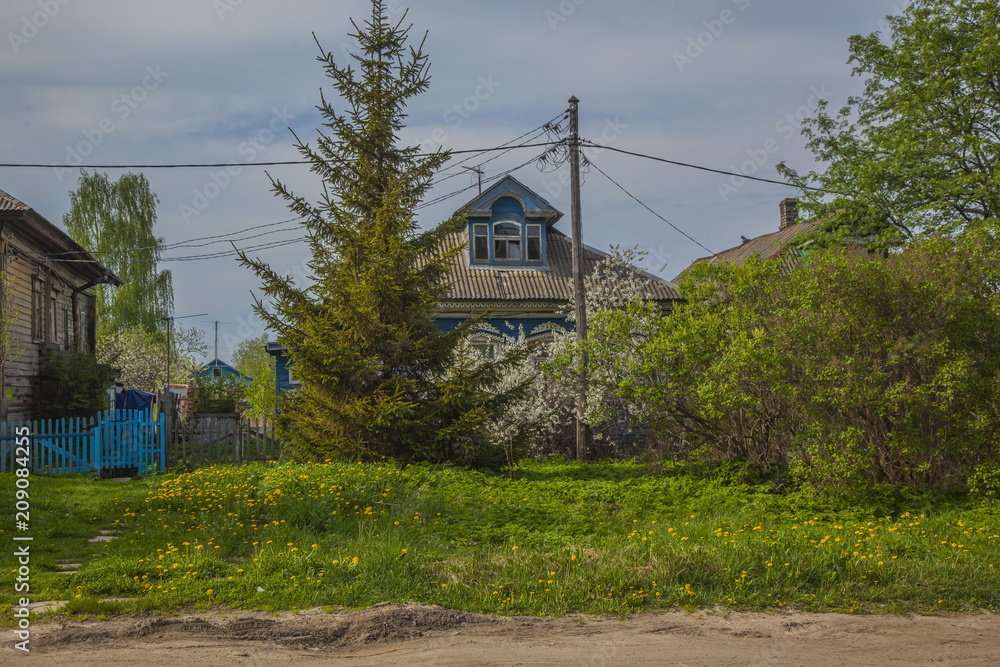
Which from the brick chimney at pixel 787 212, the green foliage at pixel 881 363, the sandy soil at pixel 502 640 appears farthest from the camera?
the brick chimney at pixel 787 212

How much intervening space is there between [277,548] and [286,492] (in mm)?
2274

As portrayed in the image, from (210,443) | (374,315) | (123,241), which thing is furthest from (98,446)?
(123,241)

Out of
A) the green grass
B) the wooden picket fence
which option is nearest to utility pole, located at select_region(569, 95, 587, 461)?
the green grass

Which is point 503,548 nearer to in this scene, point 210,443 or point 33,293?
point 210,443

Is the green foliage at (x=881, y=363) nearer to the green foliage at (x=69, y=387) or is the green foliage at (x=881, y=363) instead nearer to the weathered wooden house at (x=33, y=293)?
the weathered wooden house at (x=33, y=293)

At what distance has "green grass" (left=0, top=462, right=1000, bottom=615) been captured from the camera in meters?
6.02

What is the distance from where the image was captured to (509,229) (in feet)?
78.1

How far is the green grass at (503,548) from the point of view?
6.02 meters

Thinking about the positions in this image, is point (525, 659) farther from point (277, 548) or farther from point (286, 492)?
point (286, 492)

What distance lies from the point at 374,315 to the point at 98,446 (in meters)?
6.19

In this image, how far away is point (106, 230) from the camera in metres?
37.7

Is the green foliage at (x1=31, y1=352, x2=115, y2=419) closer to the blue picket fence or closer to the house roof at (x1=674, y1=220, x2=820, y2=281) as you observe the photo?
the blue picket fence

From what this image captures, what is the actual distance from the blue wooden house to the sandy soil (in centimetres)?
1637

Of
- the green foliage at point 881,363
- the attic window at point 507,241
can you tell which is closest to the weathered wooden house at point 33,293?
the attic window at point 507,241
